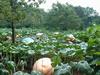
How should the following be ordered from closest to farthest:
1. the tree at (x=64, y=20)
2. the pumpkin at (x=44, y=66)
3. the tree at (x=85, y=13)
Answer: the pumpkin at (x=44, y=66) → the tree at (x=64, y=20) → the tree at (x=85, y=13)

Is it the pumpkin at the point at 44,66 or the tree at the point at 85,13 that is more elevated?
the pumpkin at the point at 44,66

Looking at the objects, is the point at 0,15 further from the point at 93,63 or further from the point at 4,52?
the point at 93,63

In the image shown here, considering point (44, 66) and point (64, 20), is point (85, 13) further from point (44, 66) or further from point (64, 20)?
point (44, 66)

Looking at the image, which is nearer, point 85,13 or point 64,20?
point 64,20

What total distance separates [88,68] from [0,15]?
9666 millimetres

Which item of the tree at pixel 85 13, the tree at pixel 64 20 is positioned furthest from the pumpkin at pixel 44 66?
the tree at pixel 85 13

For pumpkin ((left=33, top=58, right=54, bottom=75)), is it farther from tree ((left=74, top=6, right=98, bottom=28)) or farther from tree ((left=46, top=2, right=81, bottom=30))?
tree ((left=74, top=6, right=98, bottom=28))

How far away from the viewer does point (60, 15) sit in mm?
58750

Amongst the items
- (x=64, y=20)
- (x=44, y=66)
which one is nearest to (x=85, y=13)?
(x=64, y=20)

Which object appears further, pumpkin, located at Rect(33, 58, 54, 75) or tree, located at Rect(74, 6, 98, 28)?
tree, located at Rect(74, 6, 98, 28)

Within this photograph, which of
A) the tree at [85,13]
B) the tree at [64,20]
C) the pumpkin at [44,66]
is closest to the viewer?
the pumpkin at [44,66]

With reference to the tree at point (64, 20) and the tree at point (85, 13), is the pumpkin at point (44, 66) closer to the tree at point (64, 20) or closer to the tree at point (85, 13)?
the tree at point (64, 20)

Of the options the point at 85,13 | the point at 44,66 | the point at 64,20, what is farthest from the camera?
the point at 85,13

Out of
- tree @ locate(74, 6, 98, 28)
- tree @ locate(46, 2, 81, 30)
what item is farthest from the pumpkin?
tree @ locate(74, 6, 98, 28)
